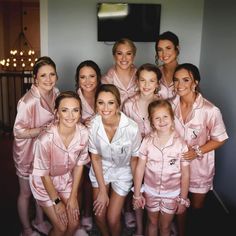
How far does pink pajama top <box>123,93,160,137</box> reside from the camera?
2.28 metres

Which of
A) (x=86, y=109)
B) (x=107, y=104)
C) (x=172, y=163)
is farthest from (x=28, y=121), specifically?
(x=172, y=163)

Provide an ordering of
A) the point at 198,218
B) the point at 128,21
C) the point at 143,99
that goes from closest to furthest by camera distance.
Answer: the point at 143,99 → the point at 198,218 → the point at 128,21

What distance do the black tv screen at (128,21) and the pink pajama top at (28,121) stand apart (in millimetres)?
1559

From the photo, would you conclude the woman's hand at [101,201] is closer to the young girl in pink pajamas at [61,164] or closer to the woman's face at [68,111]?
the young girl in pink pajamas at [61,164]

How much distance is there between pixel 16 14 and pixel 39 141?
262 inches

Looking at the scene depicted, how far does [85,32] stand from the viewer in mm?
3580

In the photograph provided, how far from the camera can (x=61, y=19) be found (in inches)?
138

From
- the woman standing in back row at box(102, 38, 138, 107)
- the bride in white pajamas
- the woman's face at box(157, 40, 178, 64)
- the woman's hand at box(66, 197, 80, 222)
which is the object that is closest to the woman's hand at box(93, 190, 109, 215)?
the bride in white pajamas

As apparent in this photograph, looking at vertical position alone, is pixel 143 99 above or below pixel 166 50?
below

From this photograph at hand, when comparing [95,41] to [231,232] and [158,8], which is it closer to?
[158,8]

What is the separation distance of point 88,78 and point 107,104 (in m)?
0.34

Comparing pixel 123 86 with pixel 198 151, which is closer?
pixel 198 151

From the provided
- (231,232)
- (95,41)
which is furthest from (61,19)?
(231,232)

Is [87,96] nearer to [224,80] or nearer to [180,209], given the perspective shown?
[180,209]
